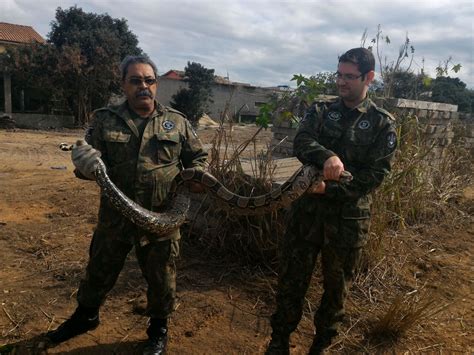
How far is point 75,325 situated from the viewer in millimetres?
3789

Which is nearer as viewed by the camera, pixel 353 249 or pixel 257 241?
pixel 353 249

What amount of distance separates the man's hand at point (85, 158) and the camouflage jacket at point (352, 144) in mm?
1587

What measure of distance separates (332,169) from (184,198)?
133 cm

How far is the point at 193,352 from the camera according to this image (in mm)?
3811

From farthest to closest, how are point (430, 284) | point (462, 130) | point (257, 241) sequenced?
point (462, 130) → point (430, 284) → point (257, 241)

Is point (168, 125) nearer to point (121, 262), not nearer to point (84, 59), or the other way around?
point (121, 262)

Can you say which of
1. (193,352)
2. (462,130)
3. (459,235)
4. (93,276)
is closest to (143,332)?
(193,352)

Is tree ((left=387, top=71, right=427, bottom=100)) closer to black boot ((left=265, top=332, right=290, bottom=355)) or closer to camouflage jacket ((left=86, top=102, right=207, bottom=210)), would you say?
camouflage jacket ((left=86, top=102, right=207, bottom=210))

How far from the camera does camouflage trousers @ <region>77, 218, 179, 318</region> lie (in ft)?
11.5

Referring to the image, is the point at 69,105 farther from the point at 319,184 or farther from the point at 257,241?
the point at 319,184

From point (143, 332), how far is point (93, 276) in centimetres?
82

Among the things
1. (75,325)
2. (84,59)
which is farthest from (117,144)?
(84,59)

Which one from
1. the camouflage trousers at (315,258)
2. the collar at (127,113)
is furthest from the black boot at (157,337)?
the collar at (127,113)

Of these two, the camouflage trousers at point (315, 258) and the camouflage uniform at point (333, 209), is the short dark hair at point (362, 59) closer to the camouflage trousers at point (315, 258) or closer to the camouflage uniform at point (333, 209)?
the camouflage uniform at point (333, 209)
